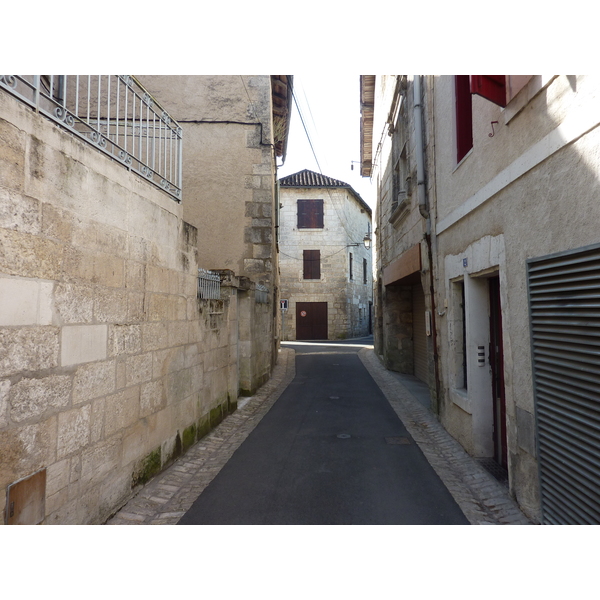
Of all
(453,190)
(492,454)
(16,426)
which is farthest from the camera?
(453,190)

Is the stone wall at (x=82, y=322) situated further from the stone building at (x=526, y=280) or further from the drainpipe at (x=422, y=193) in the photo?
the drainpipe at (x=422, y=193)

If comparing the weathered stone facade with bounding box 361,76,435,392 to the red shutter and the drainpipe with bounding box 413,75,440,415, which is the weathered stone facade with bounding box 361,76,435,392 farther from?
the red shutter

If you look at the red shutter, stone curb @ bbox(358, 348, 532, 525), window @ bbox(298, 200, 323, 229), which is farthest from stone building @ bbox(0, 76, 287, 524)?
window @ bbox(298, 200, 323, 229)

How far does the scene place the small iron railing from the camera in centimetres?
543

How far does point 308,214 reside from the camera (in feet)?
75.7

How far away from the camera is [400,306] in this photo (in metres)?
10.9

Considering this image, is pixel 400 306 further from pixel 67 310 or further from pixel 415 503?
pixel 67 310

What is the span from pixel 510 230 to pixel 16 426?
155 inches

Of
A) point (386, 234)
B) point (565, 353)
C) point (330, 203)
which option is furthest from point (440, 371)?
point (330, 203)

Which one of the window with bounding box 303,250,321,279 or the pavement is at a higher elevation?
the window with bounding box 303,250,321,279

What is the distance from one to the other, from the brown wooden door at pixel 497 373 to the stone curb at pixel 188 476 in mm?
3031

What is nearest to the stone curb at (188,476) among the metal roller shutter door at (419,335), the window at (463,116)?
the metal roller shutter door at (419,335)

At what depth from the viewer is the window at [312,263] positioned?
22906mm

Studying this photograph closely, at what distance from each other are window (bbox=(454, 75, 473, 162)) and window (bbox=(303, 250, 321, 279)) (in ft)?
58.2
